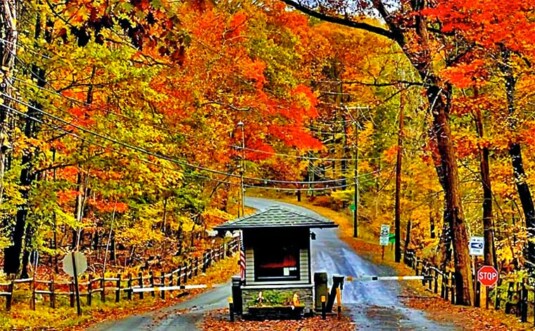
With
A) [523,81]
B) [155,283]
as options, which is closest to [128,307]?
[155,283]

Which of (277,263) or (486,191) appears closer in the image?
(277,263)

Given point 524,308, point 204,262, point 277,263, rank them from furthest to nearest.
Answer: point 204,262 < point 277,263 < point 524,308

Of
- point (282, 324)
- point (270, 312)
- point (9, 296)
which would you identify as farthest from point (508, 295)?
point (9, 296)

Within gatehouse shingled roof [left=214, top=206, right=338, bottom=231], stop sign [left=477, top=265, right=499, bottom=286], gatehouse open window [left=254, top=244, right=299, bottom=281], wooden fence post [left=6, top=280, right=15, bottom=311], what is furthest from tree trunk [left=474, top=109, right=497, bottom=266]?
wooden fence post [left=6, top=280, right=15, bottom=311]

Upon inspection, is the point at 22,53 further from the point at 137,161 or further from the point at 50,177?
the point at 50,177

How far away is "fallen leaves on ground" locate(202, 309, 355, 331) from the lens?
15.6m

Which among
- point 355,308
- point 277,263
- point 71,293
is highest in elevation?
point 277,263

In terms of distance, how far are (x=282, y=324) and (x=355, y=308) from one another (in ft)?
12.5

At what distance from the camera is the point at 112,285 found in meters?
22.9

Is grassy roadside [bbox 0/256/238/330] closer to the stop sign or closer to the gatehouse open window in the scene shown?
the gatehouse open window

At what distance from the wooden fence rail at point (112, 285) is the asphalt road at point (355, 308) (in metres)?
1.41

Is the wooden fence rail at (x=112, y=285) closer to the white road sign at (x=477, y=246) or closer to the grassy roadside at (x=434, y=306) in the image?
the grassy roadside at (x=434, y=306)

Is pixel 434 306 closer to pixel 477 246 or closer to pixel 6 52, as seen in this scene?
pixel 477 246

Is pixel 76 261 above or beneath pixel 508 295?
above
